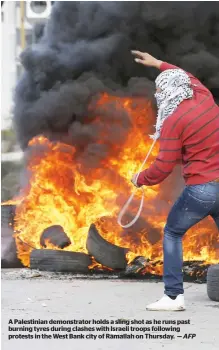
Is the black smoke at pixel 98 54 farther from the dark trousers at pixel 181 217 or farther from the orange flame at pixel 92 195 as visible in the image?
the dark trousers at pixel 181 217

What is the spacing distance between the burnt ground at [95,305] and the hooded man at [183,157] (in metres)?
0.33

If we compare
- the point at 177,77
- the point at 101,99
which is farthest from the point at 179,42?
the point at 177,77

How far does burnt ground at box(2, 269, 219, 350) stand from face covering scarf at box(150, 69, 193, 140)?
4.69ft

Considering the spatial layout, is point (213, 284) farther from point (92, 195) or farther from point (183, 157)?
point (92, 195)

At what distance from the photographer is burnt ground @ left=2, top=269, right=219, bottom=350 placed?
495cm

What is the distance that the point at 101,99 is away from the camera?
9211mm

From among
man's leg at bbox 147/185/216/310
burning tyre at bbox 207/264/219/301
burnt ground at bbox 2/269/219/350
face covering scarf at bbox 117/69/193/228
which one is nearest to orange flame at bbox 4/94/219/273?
burnt ground at bbox 2/269/219/350

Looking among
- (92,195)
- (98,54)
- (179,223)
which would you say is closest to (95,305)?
(179,223)

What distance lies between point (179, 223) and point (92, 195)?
3.10 meters

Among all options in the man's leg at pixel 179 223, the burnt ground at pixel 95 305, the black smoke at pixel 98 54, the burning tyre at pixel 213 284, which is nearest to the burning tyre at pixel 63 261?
the burnt ground at pixel 95 305

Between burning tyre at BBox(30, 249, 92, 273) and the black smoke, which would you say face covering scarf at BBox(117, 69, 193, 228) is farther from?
the black smoke

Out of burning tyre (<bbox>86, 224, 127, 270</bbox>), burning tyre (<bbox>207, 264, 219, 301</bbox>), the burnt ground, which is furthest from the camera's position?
burning tyre (<bbox>86, 224, 127, 270</bbox>)

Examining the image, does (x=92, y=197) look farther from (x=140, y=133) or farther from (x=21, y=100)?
(x=21, y=100)

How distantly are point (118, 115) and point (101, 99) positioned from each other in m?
0.31
